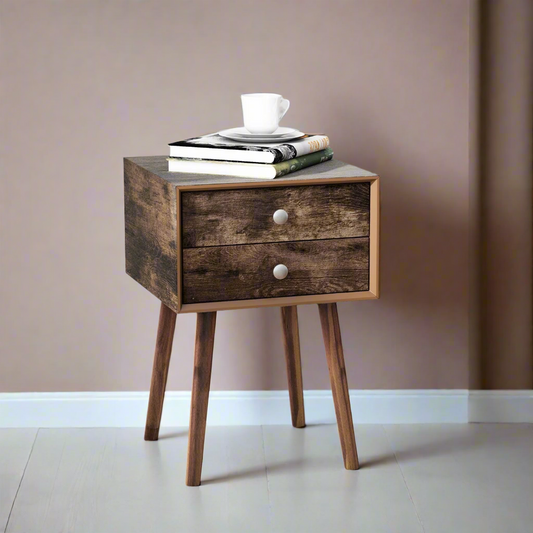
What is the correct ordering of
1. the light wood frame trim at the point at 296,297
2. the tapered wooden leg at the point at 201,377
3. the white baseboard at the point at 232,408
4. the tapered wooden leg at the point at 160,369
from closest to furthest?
the light wood frame trim at the point at 296,297
the tapered wooden leg at the point at 201,377
the tapered wooden leg at the point at 160,369
the white baseboard at the point at 232,408

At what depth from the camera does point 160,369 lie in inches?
67.4

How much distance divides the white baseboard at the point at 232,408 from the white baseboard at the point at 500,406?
0.08 feet

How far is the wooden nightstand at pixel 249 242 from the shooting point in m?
1.36

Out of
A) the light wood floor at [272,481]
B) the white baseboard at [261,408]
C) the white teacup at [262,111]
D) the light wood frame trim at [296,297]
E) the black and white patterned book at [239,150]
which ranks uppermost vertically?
the white teacup at [262,111]

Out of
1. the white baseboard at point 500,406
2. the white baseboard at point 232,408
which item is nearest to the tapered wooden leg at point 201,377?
the white baseboard at point 232,408

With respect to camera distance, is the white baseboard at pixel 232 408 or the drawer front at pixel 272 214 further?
the white baseboard at pixel 232 408

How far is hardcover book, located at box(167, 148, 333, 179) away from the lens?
1376 millimetres

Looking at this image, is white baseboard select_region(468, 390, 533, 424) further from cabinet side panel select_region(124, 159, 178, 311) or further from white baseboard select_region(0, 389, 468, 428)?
cabinet side panel select_region(124, 159, 178, 311)

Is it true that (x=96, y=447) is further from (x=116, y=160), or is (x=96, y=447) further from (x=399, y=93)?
(x=399, y=93)

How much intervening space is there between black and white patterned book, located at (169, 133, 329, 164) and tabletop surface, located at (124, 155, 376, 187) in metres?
0.03

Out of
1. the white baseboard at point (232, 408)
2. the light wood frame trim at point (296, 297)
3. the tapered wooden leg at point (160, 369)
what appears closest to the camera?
the light wood frame trim at point (296, 297)

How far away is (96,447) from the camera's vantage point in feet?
5.69

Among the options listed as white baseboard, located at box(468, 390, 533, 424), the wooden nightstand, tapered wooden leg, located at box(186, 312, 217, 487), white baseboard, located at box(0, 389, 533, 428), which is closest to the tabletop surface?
the wooden nightstand

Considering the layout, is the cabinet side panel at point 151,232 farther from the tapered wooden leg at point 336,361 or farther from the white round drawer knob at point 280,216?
the tapered wooden leg at point 336,361
